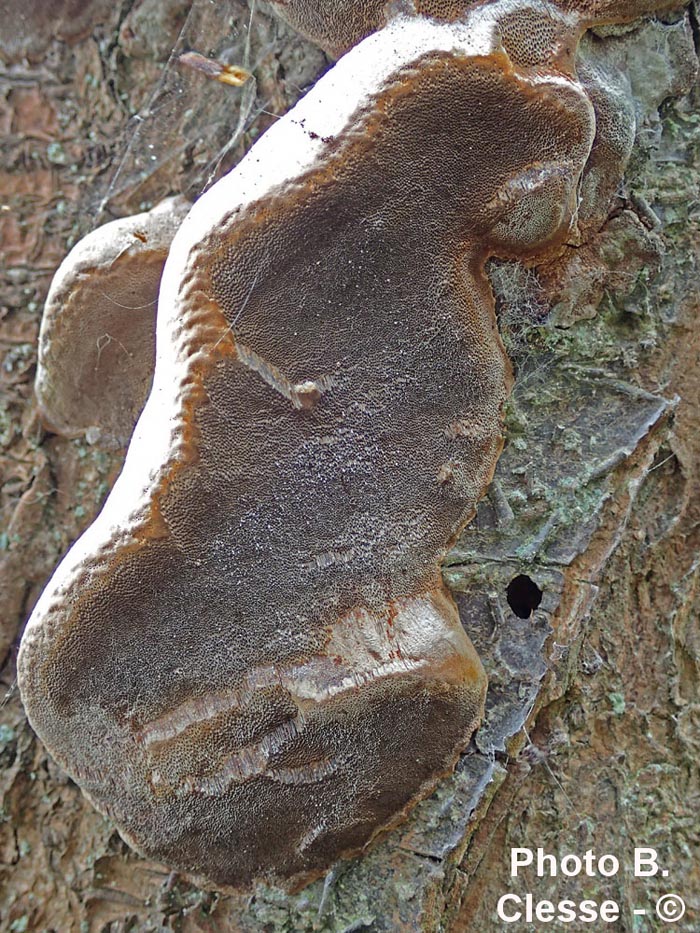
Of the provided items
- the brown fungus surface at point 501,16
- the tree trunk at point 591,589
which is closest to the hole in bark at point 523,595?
the tree trunk at point 591,589

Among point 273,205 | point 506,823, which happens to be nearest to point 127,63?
point 273,205

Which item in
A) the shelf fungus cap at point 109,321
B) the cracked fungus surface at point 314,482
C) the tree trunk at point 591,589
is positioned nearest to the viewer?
the cracked fungus surface at point 314,482

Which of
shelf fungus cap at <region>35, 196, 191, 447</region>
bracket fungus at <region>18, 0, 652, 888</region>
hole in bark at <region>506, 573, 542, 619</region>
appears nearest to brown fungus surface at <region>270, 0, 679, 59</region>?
bracket fungus at <region>18, 0, 652, 888</region>

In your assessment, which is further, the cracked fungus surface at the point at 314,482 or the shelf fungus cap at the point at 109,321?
the shelf fungus cap at the point at 109,321

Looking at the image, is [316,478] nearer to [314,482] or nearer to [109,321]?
[314,482]

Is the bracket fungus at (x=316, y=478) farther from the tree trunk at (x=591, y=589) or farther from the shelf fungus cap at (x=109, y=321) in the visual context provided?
the shelf fungus cap at (x=109, y=321)

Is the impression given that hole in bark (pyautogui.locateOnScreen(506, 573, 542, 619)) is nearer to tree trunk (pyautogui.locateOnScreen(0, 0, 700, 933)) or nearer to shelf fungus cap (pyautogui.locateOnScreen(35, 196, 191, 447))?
tree trunk (pyautogui.locateOnScreen(0, 0, 700, 933))

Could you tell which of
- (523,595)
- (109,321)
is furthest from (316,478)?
(109,321)
